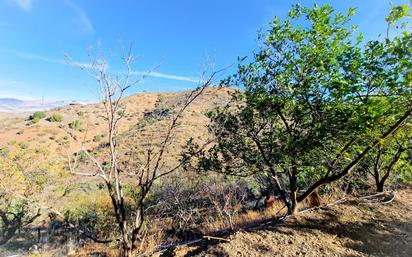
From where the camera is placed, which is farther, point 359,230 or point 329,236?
Result: point 359,230

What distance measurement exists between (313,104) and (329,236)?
2370 millimetres

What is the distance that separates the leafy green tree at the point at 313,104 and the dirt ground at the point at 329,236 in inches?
31.6

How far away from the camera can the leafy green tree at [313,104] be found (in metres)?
4.27

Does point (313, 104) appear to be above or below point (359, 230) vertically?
above

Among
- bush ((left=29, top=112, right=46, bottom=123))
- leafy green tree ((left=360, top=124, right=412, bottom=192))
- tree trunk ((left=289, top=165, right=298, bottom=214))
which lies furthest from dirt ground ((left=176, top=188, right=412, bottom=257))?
bush ((left=29, top=112, right=46, bottom=123))

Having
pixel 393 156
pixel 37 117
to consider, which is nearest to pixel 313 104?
pixel 393 156

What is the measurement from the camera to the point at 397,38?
4.06 metres

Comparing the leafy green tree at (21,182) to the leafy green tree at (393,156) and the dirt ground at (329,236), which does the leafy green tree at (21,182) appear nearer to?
the dirt ground at (329,236)

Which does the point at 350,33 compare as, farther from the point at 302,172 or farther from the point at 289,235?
the point at 289,235

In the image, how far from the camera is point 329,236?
5.04m

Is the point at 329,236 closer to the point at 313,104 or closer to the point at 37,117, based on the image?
the point at 313,104

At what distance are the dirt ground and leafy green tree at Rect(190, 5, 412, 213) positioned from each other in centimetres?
80

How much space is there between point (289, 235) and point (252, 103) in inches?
100

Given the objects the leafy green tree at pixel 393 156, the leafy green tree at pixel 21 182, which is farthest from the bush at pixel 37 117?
the leafy green tree at pixel 393 156
